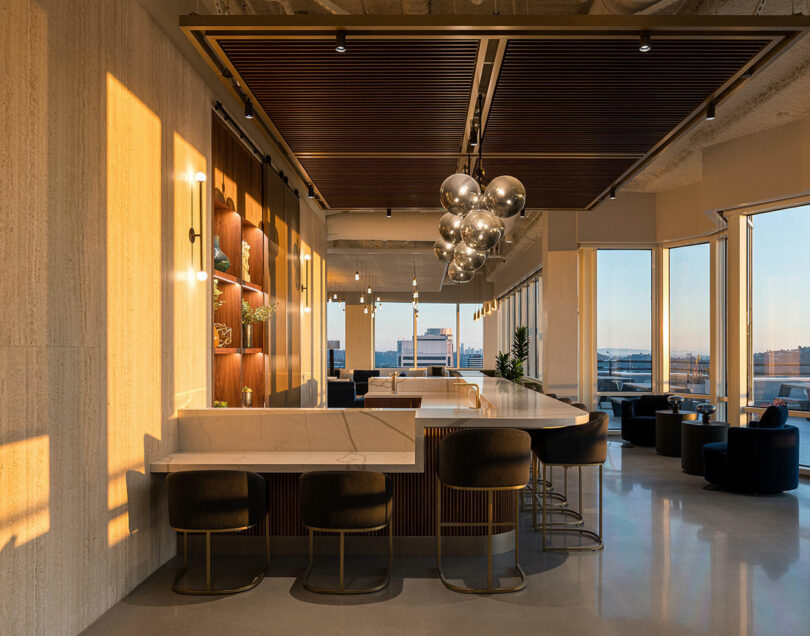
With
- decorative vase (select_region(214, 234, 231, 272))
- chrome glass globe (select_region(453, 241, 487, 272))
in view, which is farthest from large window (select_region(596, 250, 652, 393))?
decorative vase (select_region(214, 234, 231, 272))

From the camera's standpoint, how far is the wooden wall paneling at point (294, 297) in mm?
8094

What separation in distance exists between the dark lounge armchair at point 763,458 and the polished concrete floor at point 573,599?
1.39m

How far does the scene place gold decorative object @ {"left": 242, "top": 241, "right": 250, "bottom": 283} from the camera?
630cm

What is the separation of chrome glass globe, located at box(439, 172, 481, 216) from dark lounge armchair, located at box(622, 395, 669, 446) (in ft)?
22.4

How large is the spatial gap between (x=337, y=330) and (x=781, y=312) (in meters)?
17.4

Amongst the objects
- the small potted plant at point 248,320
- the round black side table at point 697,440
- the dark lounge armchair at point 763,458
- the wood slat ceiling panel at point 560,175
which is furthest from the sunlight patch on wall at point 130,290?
the round black side table at point 697,440

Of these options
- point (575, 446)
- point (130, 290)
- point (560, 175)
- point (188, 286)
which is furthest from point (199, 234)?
point (560, 175)

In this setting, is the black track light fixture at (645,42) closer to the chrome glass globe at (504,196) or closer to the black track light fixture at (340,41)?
the chrome glass globe at (504,196)

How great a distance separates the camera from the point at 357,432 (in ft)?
15.1

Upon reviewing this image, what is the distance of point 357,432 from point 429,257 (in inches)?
404

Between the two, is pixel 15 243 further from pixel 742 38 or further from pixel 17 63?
pixel 742 38

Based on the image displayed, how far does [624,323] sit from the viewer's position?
36.6 ft

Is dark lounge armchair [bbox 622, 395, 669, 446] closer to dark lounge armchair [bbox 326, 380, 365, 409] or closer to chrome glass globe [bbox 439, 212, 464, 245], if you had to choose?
dark lounge armchair [bbox 326, 380, 365, 409]

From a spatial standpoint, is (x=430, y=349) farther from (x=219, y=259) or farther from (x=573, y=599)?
(x=573, y=599)
